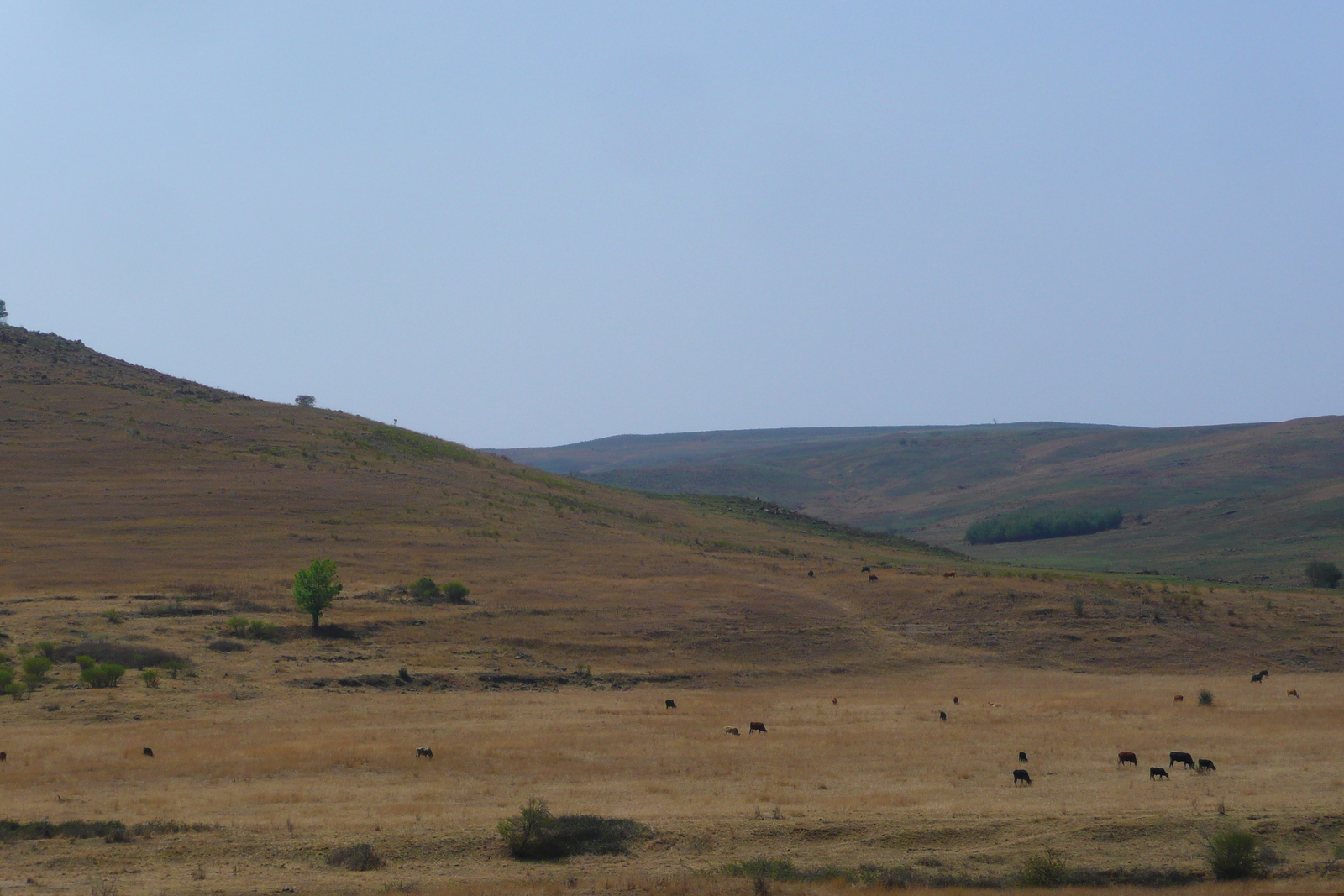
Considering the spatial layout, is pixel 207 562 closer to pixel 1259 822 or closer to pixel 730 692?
pixel 730 692

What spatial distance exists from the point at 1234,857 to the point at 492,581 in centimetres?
4522

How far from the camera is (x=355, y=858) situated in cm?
1786

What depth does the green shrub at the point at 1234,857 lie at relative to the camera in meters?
17.7

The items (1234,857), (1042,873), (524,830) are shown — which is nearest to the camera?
(1042,873)

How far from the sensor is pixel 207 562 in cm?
5706

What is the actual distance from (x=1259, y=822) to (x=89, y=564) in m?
52.4

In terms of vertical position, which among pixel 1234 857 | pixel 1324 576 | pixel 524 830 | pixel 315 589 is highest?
pixel 1324 576

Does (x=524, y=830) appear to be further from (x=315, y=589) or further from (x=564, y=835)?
(x=315, y=589)

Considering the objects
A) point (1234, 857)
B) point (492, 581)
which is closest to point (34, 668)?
point (492, 581)

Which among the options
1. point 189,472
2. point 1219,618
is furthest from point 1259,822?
point 189,472

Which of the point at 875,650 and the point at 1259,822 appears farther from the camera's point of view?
the point at 875,650

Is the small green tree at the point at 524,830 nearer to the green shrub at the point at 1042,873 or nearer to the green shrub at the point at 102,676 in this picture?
the green shrub at the point at 1042,873

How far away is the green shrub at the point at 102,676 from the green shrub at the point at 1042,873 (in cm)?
3194

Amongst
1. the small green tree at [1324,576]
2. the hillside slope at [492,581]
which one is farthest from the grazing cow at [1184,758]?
the small green tree at [1324,576]
